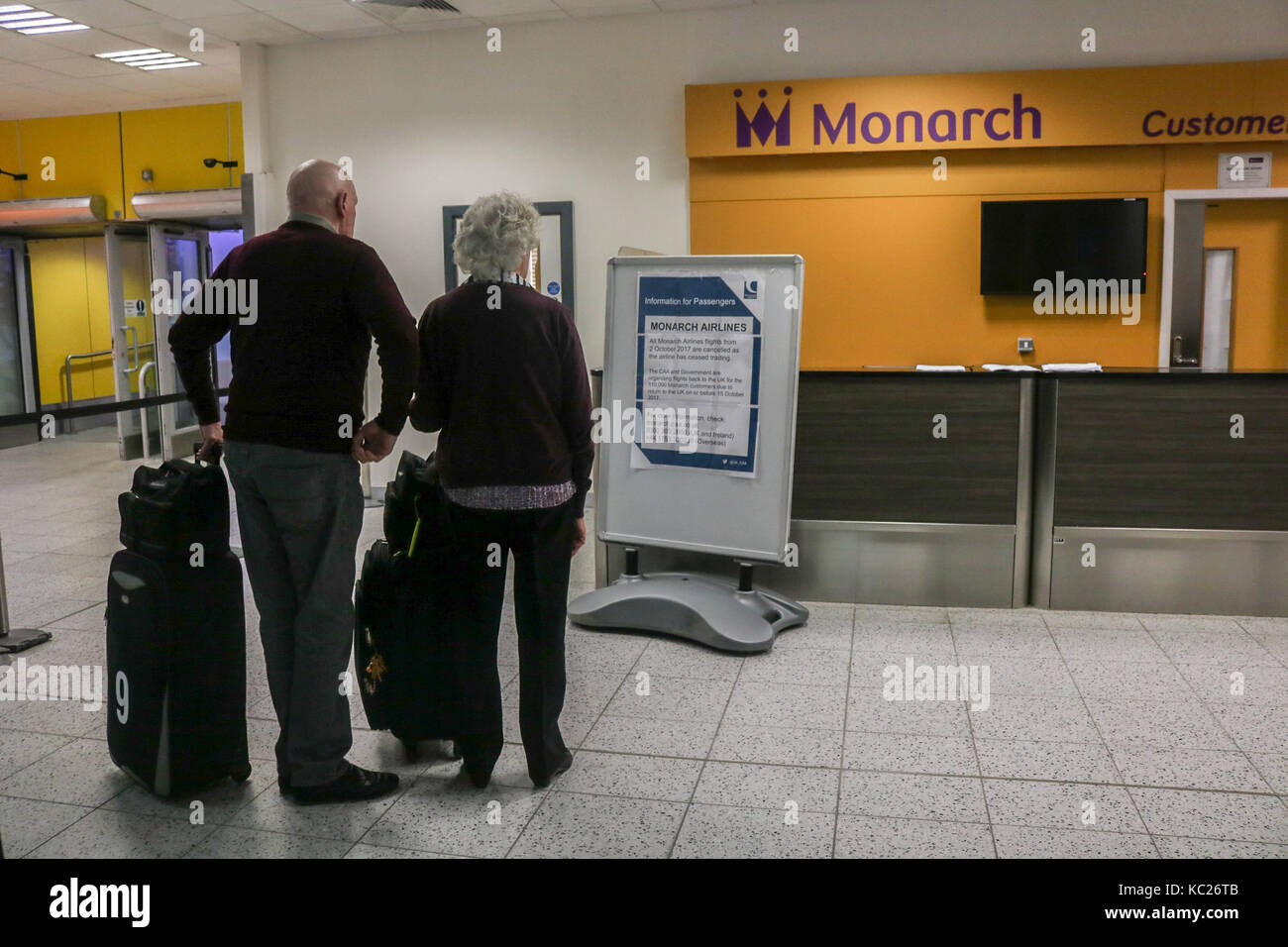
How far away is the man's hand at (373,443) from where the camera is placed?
2.43 m

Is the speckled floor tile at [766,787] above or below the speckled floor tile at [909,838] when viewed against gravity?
below

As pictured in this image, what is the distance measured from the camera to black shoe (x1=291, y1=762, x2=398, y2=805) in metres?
2.58


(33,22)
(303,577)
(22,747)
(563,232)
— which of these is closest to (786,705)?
(303,577)

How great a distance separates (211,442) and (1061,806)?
89.6 inches

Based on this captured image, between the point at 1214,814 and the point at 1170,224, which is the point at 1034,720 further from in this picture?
the point at 1170,224

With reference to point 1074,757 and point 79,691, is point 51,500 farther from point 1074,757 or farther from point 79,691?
point 1074,757

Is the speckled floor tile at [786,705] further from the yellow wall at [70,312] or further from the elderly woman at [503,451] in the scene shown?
the yellow wall at [70,312]

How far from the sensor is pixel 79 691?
3.47 m

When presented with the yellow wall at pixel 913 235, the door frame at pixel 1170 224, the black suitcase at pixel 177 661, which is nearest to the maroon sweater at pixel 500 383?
the black suitcase at pixel 177 661

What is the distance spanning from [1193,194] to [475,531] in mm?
5267

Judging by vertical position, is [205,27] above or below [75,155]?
above

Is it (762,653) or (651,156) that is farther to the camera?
(651,156)

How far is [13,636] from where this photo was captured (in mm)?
4047
